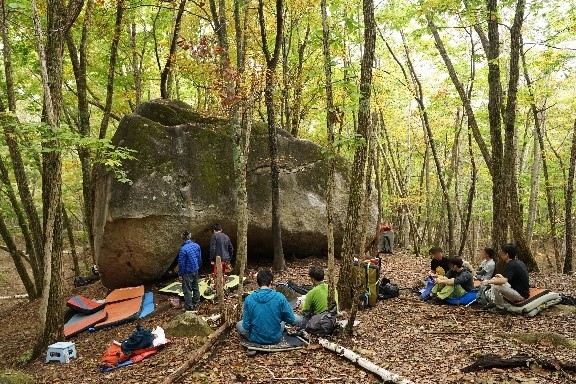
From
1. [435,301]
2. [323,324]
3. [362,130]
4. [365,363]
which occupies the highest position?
[362,130]

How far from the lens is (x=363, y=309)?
8.59 m

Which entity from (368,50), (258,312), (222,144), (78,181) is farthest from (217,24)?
(78,181)

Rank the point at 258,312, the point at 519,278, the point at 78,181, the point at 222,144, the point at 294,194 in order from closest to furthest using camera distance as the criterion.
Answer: the point at 258,312
the point at 519,278
the point at 222,144
the point at 294,194
the point at 78,181

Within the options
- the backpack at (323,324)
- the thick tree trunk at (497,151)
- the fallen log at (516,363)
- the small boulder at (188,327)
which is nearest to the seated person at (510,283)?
the thick tree trunk at (497,151)

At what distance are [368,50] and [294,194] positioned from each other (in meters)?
6.86

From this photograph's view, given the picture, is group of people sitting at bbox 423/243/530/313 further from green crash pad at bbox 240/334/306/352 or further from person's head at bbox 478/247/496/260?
green crash pad at bbox 240/334/306/352

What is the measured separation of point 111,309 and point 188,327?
3.71 m

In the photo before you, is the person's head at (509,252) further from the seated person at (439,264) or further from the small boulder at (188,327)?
the small boulder at (188,327)

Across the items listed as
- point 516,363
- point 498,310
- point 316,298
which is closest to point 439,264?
point 498,310

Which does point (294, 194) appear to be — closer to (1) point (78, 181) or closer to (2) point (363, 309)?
(2) point (363, 309)

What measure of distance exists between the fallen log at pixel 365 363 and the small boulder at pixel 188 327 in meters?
2.37

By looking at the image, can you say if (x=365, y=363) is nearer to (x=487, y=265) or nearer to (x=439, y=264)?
(x=439, y=264)

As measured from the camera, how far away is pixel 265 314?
6430 millimetres

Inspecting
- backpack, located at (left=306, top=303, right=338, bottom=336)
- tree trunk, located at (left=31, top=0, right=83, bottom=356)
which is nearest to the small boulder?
backpack, located at (left=306, top=303, right=338, bottom=336)
